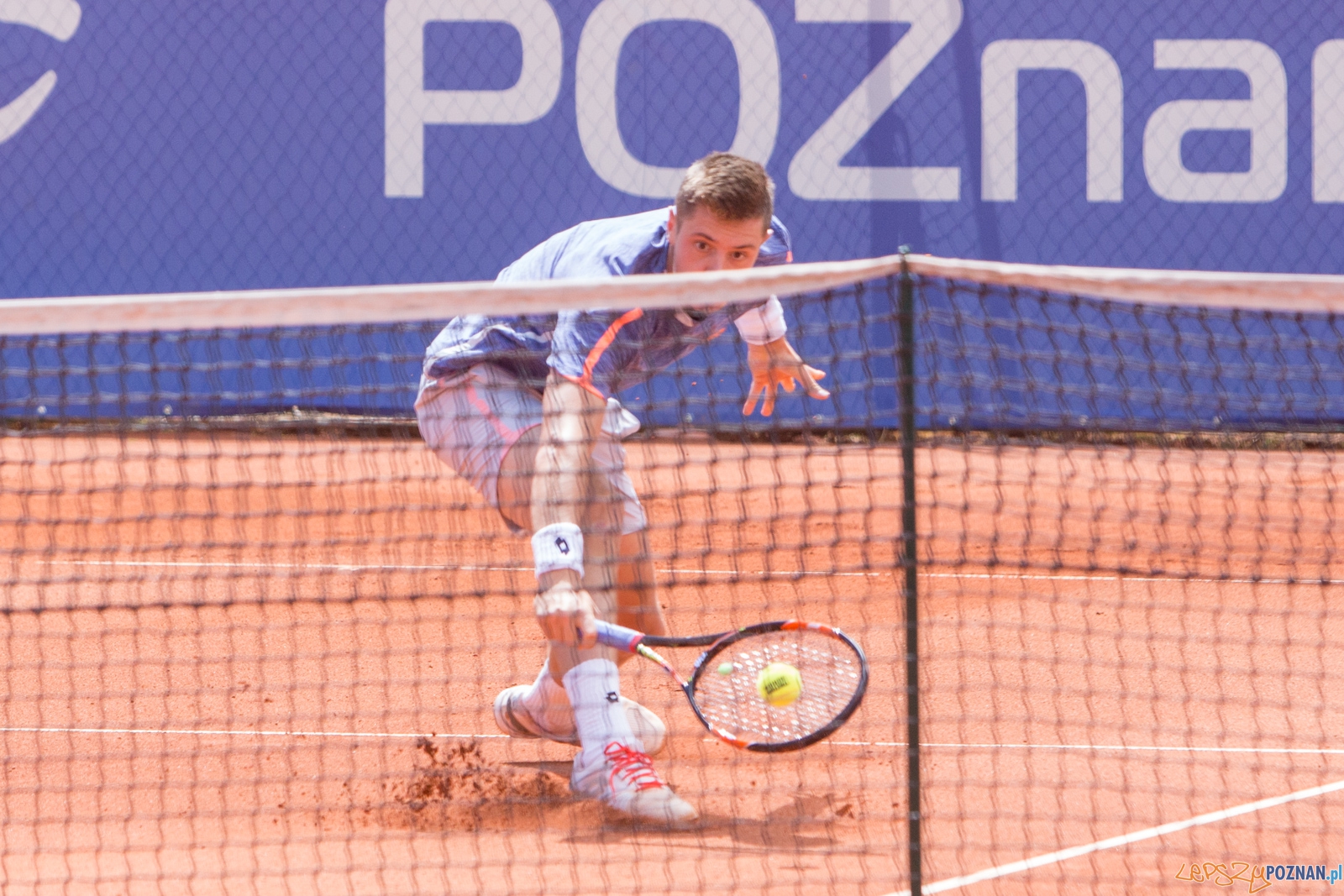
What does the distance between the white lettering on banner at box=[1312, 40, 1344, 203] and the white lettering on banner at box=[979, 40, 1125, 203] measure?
46.2 inches

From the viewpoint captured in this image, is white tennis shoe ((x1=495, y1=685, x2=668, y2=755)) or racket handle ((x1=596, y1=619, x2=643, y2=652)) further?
white tennis shoe ((x1=495, y1=685, x2=668, y2=755))

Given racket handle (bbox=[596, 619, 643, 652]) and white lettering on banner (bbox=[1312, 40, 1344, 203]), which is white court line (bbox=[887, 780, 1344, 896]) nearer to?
racket handle (bbox=[596, 619, 643, 652])

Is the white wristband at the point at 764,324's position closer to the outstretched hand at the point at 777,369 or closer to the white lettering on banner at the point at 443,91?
the outstretched hand at the point at 777,369

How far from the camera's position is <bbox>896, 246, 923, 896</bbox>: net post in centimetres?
239

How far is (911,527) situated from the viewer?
250 centimetres

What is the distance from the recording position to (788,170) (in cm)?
889

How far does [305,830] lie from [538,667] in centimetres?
146

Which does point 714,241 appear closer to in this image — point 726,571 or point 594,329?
point 594,329

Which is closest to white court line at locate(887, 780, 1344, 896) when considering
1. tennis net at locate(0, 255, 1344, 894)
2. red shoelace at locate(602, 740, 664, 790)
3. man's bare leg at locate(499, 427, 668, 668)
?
tennis net at locate(0, 255, 1344, 894)

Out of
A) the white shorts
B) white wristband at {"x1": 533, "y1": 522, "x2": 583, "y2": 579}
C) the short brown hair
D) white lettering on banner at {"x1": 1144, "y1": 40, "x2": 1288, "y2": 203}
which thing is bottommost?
white wristband at {"x1": 533, "y1": 522, "x2": 583, "y2": 579}

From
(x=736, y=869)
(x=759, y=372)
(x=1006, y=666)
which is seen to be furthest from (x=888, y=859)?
(x=1006, y=666)

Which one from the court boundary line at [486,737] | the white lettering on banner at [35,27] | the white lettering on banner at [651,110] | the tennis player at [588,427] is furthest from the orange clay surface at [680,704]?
the white lettering on banner at [35,27]

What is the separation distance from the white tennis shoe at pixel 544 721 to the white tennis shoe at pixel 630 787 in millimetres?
200

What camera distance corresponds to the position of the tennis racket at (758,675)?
310cm
